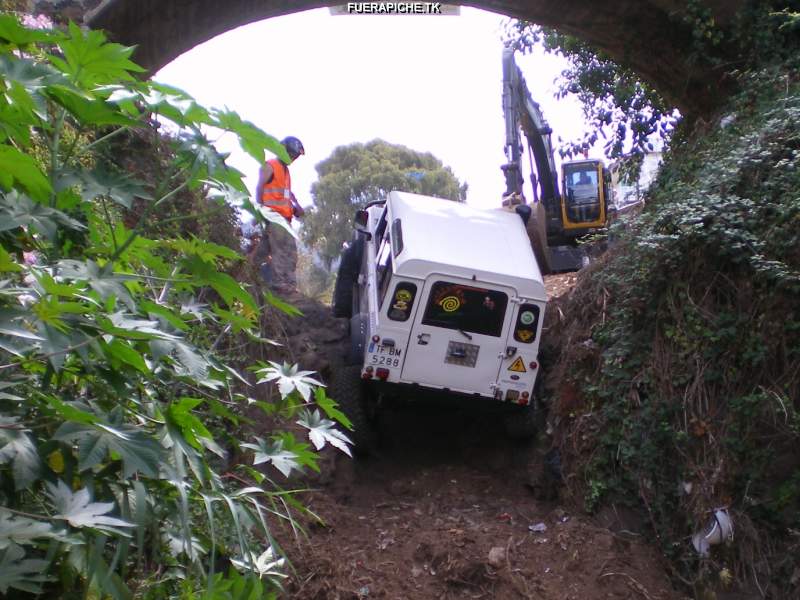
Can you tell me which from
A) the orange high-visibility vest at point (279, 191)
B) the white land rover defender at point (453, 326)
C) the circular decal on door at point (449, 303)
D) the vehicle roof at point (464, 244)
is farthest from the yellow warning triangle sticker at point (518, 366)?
the orange high-visibility vest at point (279, 191)

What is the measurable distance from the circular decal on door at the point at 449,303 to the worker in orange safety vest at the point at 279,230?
224 cm

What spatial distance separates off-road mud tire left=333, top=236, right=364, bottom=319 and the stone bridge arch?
306 centimetres

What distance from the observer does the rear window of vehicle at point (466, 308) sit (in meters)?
8.08

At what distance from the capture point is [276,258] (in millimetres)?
11133

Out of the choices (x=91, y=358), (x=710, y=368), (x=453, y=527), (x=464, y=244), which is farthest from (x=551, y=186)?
(x=91, y=358)

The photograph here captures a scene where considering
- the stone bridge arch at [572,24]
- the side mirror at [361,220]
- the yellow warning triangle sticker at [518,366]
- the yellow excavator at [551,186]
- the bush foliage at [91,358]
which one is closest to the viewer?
the bush foliage at [91,358]

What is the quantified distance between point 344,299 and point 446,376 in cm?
310

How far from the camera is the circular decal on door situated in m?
8.10

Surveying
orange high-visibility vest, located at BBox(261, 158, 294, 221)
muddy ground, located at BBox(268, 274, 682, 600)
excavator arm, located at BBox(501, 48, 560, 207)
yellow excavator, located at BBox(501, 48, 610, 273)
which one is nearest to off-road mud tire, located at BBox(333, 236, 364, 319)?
muddy ground, located at BBox(268, 274, 682, 600)

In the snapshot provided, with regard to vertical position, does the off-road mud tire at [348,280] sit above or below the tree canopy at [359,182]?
below

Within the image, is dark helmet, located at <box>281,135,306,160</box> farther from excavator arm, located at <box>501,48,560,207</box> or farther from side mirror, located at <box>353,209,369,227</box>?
excavator arm, located at <box>501,48,560,207</box>

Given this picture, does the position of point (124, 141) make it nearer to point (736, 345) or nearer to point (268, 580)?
point (736, 345)

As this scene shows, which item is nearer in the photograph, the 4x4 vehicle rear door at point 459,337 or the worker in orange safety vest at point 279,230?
the 4x4 vehicle rear door at point 459,337

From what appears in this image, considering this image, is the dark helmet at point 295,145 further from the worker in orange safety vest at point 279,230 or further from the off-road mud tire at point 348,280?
the off-road mud tire at point 348,280
